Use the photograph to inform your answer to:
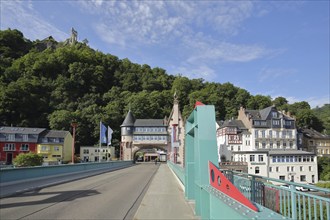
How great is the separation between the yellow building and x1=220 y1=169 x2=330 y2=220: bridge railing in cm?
7153

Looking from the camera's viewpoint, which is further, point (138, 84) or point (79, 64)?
point (138, 84)

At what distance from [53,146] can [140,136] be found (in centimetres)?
2327

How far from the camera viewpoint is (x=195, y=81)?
Answer: 390ft

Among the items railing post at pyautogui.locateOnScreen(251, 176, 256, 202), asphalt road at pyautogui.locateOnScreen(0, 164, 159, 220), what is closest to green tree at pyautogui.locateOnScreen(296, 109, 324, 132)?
asphalt road at pyautogui.locateOnScreen(0, 164, 159, 220)

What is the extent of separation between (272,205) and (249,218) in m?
0.98

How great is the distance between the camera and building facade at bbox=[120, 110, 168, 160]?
266 feet

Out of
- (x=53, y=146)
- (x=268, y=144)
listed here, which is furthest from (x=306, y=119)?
(x=53, y=146)

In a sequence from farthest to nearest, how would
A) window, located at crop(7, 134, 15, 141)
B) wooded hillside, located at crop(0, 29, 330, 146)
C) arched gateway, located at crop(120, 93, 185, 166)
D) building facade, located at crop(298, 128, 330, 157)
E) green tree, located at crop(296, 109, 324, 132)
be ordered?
green tree, located at crop(296, 109, 324, 132)
wooded hillside, located at crop(0, 29, 330, 146)
arched gateway, located at crop(120, 93, 185, 166)
building facade, located at crop(298, 128, 330, 157)
window, located at crop(7, 134, 15, 141)

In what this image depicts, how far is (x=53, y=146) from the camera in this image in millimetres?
71625

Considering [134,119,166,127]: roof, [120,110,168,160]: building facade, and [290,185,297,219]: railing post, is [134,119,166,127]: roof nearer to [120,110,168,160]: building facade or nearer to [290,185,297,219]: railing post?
[120,110,168,160]: building facade

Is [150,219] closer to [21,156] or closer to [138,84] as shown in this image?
[21,156]

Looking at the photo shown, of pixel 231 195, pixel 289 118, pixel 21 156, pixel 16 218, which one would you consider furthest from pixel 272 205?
pixel 289 118

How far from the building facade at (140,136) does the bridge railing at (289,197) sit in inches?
3009

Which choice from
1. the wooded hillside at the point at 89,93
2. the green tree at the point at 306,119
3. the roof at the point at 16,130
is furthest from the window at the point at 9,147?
the green tree at the point at 306,119
